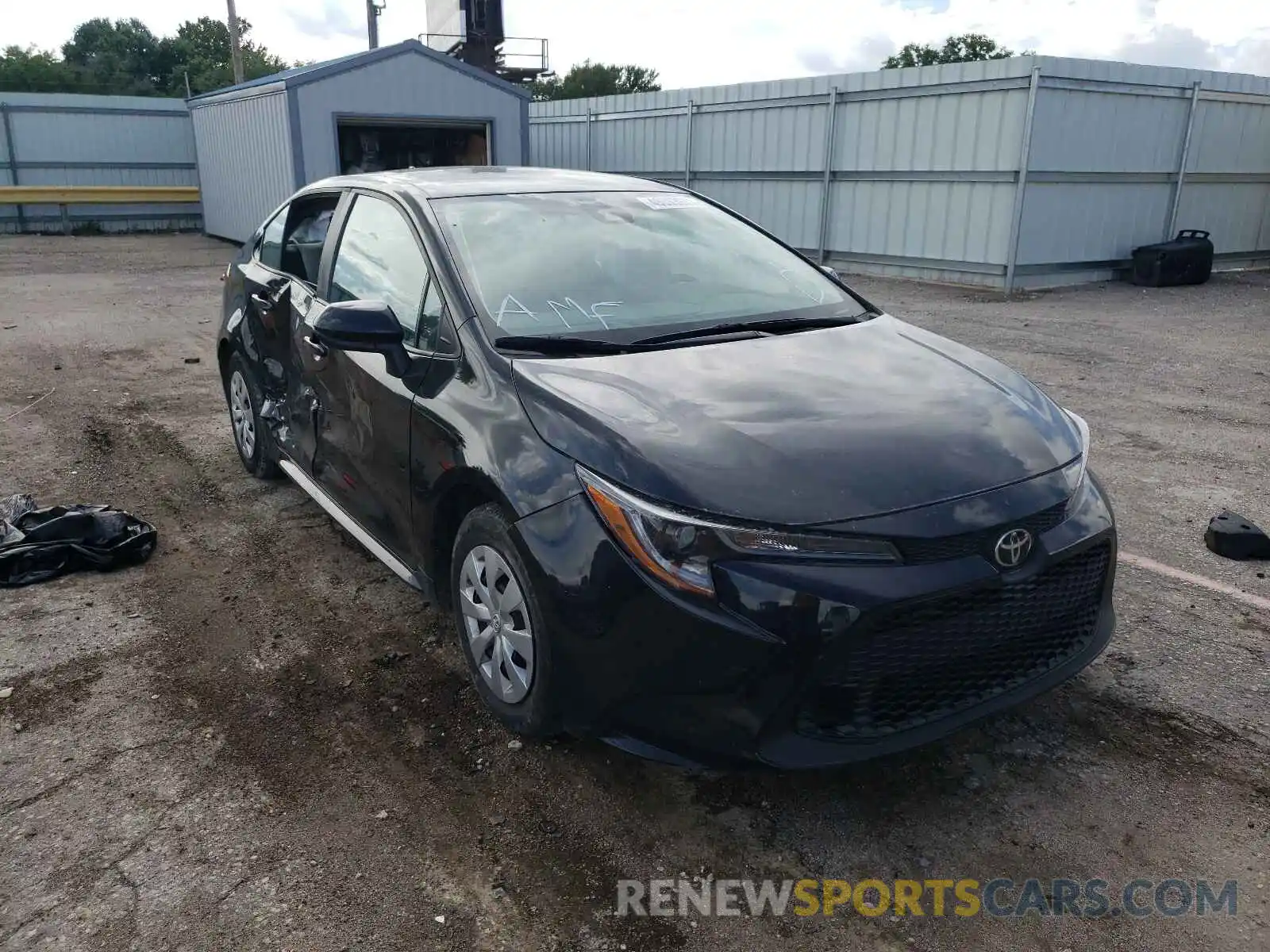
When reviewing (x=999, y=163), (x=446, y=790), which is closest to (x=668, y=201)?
(x=446, y=790)

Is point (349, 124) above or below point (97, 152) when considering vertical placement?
above

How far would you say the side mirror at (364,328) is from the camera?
3.15m

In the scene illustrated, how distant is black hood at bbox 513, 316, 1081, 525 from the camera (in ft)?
7.86

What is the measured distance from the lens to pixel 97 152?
2291 centimetres

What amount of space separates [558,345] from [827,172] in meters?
14.0

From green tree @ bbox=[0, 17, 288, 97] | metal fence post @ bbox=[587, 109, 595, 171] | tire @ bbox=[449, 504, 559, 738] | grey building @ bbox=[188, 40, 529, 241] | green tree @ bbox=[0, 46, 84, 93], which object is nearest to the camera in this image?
tire @ bbox=[449, 504, 559, 738]

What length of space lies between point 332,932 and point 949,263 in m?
14.0

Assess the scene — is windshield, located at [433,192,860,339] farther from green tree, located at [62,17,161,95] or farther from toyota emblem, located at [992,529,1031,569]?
green tree, located at [62,17,161,95]

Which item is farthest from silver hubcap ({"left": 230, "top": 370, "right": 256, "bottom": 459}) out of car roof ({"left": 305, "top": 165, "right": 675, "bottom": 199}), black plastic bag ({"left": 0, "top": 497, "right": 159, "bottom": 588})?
car roof ({"left": 305, "top": 165, "right": 675, "bottom": 199})

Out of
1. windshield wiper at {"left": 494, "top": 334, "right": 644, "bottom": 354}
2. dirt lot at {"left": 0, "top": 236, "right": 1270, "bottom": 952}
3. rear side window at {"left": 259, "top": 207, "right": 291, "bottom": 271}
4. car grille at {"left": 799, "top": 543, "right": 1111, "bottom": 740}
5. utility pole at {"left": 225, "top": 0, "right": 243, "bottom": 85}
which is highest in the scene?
utility pole at {"left": 225, "top": 0, "right": 243, "bottom": 85}

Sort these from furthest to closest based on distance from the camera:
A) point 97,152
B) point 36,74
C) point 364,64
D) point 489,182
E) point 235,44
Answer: point 36,74, point 235,44, point 97,152, point 364,64, point 489,182

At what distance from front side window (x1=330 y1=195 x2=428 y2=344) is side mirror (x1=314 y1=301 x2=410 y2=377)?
11 cm

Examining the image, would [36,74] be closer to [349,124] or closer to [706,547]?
[349,124]

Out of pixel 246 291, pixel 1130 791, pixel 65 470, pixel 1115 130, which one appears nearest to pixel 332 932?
pixel 1130 791
